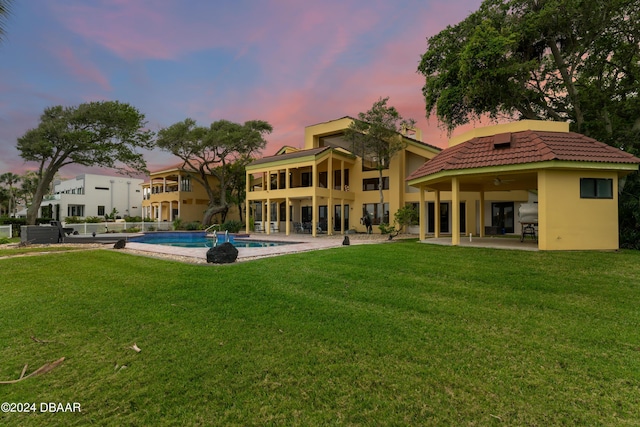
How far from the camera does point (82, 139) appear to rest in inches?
969

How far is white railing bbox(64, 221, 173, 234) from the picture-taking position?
25.3m

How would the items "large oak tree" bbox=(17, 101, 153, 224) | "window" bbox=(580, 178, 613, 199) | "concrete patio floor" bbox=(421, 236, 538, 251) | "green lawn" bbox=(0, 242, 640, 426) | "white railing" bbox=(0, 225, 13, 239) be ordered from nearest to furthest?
1. "green lawn" bbox=(0, 242, 640, 426)
2. "window" bbox=(580, 178, 613, 199)
3. "concrete patio floor" bbox=(421, 236, 538, 251)
4. "white railing" bbox=(0, 225, 13, 239)
5. "large oak tree" bbox=(17, 101, 153, 224)

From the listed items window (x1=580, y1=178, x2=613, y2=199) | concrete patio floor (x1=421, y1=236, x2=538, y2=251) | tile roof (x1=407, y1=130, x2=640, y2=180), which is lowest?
concrete patio floor (x1=421, y1=236, x2=538, y2=251)

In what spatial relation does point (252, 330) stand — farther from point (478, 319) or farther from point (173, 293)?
→ point (478, 319)

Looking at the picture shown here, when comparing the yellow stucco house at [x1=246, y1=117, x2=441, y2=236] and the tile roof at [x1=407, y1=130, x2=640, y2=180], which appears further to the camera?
the yellow stucco house at [x1=246, y1=117, x2=441, y2=236]

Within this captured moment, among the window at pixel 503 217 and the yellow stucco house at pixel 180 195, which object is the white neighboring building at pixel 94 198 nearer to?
the yellow stucco house at pixel 180 195

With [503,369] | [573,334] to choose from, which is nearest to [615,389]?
[503,369]

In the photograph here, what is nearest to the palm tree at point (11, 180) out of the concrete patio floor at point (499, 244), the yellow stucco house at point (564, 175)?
the concrete patio floor at point (499, 244)

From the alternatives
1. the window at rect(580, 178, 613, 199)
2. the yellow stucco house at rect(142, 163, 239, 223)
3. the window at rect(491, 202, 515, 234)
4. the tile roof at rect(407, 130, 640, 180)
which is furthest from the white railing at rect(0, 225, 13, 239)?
the window at rect(491, 202, 515, 234)

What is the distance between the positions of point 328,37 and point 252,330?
1295cm

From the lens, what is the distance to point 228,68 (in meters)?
15.4

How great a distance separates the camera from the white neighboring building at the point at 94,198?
42.1 m

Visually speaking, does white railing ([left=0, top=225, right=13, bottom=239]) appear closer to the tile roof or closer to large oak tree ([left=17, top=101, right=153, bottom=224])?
large oak tree ([left=17, top=101, right=153, bottom=224])

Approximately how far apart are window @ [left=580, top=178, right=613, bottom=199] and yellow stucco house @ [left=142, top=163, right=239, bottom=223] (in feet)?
105
